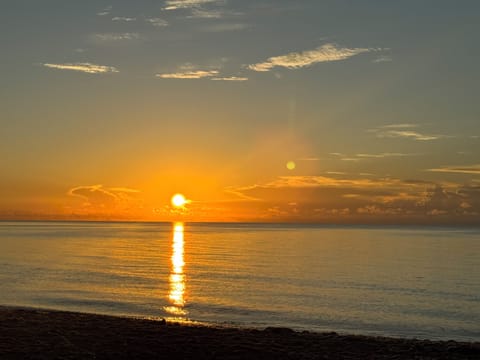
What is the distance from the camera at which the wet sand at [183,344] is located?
19.7 meters

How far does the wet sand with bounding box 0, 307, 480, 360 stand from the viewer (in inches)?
774

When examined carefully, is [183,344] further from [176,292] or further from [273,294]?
[176,292]

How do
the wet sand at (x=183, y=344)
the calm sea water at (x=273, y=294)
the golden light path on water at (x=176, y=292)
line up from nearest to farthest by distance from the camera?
the wet sand at (x=183, y=344)
the calm sea water at (x=273, y=294)
the golden light path on water at (x=176, y=292)

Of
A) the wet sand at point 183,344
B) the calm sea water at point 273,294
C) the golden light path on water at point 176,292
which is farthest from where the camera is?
the golden light path on water at point 176,292

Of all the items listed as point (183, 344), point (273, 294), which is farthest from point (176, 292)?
point (183, 344)

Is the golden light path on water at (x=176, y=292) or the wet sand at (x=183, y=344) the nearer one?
the wet sand at (x=183, y=344)

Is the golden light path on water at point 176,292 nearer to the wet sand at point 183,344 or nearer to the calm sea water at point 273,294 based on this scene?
the calm sea water at point 273,294

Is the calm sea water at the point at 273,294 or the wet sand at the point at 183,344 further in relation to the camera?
the calm sea water at the point at 273,294

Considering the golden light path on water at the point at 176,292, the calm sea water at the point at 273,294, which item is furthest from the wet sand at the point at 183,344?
the golden light path on water at the point at 176,292

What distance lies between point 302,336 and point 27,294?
85.1 feet

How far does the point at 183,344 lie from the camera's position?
21.2 meters

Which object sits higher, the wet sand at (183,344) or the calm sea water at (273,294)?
the wet sand at (183,344)

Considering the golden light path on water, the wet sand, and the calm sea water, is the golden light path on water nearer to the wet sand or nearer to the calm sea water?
the calm sea water

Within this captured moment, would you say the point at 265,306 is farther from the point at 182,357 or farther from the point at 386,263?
the point at 386,263
